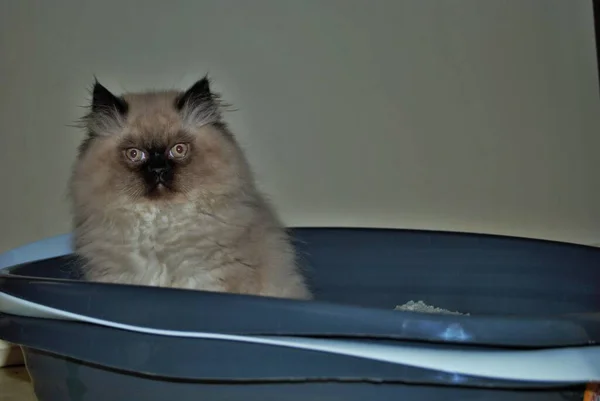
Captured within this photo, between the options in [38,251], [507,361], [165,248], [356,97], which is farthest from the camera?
[356,97]

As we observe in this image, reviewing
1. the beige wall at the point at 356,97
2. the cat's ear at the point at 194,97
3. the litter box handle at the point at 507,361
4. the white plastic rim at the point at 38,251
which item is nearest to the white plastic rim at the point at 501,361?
the litter box handle at the point at 507,361

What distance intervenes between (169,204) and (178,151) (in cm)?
11

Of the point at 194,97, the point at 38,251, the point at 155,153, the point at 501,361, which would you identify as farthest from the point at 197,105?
the point at 501,361

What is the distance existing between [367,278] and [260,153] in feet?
1.47

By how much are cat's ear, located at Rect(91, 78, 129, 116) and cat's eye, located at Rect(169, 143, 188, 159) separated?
12 cm

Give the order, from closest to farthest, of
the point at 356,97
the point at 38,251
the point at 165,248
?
the point at 165,248 → the point at 38,251 → the point at 356,97

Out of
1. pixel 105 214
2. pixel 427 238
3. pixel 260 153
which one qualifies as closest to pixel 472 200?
pixel 427 238

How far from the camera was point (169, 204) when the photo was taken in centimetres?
122

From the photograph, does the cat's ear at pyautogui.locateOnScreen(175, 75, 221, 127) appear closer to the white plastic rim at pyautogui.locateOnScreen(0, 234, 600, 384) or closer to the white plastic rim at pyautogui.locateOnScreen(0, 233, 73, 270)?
the white plastic rim at pyautogui.locateOnScreen(0, 233, 73, 270)

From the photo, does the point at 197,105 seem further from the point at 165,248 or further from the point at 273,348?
the point at 273,348

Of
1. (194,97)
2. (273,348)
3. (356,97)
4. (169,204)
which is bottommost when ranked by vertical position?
(273,348)

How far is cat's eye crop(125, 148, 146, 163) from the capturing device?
1237 millimetres

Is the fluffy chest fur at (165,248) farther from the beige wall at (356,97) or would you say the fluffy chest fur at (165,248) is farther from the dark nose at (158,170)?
the beige wall at (356,97)

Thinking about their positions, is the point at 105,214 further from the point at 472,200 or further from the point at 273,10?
the point at 472,200
